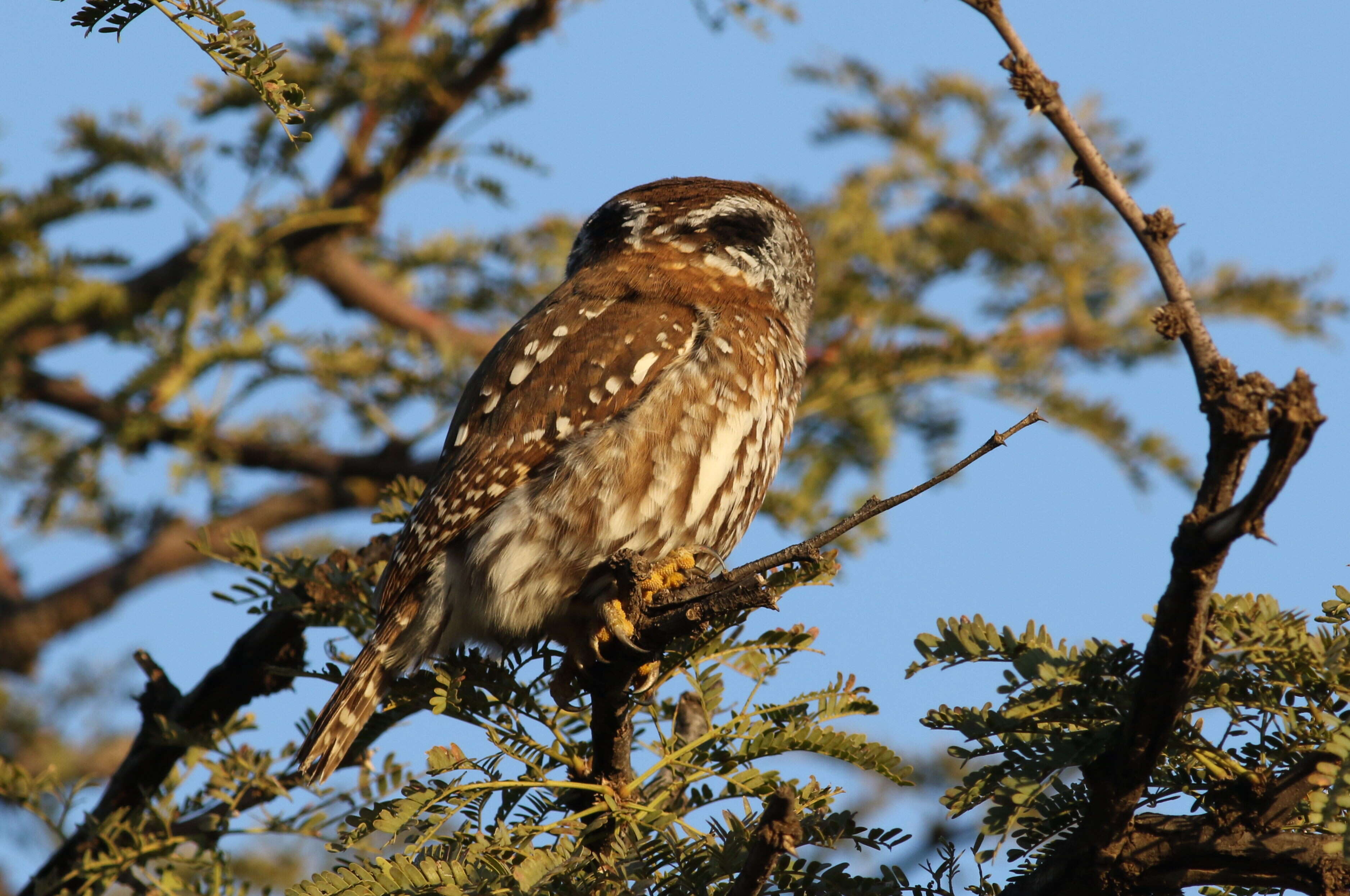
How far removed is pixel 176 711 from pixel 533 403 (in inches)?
63.9

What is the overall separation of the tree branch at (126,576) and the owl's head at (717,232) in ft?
7.74

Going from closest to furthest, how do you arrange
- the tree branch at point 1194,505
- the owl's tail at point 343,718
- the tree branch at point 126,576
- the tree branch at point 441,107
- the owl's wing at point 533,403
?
the tree branch at point 1194,505, the owl's tail at point 343,718, the owl's wing at point 533,403, the tree branch at point 441,107, the tree branch at point 126,576

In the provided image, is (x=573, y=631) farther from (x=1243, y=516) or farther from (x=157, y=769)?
(x=1243, y=516)

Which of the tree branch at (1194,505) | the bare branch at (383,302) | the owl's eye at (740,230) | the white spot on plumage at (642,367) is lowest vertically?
the tree branch at (1194,505)

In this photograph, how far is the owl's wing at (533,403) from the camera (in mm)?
4379

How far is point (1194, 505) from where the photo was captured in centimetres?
208

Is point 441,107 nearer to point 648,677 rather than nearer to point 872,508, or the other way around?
point 648,677

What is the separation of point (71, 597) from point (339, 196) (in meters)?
2.96

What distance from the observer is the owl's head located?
5.36 m

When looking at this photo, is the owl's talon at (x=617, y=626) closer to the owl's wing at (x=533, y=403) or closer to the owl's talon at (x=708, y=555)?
the owl's talon at (x=708, y=555)

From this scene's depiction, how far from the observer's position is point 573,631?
428 centimetres

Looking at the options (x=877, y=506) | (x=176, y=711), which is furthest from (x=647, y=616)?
(x=176, y=711)

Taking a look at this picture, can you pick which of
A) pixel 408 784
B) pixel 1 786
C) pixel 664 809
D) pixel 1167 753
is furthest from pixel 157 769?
pixel 1167 753

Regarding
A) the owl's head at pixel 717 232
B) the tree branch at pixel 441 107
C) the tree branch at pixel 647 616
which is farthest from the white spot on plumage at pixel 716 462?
the tree branch at pixel 441 107
